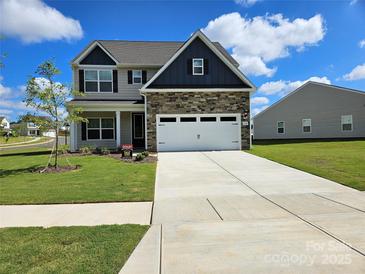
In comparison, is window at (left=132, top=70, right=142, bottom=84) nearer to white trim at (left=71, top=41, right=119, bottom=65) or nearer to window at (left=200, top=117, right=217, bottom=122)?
white trim at (left=71, top=41, right=119, bottom=65)

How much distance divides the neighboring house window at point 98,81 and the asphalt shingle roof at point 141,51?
143cm

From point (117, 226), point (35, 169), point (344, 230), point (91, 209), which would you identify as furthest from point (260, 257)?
point (35, 169)

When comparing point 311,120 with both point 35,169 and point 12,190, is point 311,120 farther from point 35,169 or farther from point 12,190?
point 12,190

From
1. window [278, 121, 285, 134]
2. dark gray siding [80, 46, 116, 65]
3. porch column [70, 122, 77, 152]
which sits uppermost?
dark gray siding [80, 46, 116, 65]

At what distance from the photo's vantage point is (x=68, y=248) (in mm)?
3926

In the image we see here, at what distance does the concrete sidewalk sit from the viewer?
5.14 m

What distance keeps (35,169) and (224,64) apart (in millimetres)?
12915

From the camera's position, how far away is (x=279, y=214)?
5.42 m

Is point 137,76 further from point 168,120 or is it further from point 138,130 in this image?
point 168,120

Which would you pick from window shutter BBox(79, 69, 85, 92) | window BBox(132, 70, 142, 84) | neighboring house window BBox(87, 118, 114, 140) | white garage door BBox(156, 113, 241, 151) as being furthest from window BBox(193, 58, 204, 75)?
window shutter BBox(79, 69, 85, 92)

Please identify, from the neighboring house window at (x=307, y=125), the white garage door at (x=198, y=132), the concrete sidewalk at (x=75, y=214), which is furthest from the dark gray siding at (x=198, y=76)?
the neighboring house window at (x=307, y=125)

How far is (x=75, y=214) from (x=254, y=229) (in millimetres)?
3425

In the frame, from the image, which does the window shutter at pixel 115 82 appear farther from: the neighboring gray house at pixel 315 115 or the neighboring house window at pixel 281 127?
the neighboring house window at pixel 281 127

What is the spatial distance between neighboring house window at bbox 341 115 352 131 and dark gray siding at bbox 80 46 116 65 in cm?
2184
